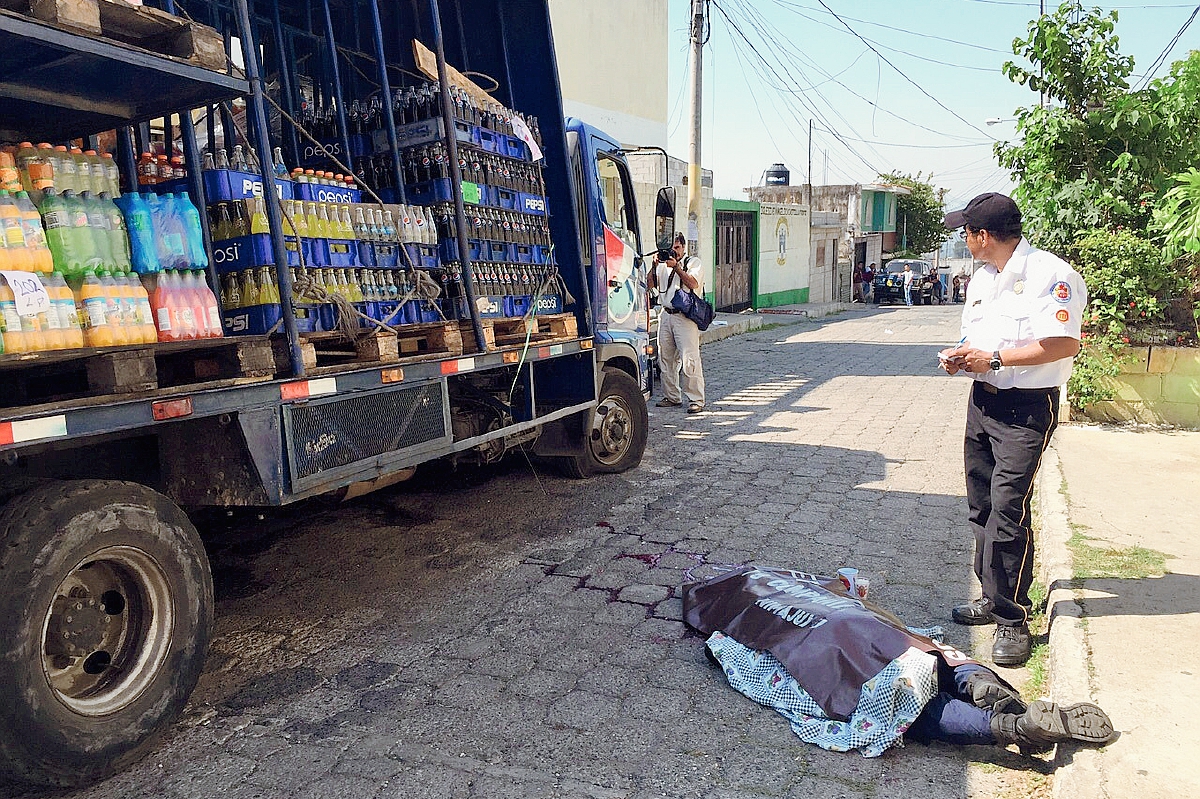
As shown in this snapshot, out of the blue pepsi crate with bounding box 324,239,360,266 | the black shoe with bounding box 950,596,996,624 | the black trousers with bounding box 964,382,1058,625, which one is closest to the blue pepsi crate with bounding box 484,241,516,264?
the blue pepsi crate with bounding box 324,239,360,266

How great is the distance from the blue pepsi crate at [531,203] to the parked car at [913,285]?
3180cm

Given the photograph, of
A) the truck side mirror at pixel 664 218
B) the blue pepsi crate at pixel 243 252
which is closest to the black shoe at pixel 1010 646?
the blue pepsi crate at pixel 243 252

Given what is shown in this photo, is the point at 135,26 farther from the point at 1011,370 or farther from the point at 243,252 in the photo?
the point at 1011,370

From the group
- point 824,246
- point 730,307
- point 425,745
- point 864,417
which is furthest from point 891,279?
point 425,745

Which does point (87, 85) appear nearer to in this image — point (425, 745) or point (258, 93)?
point (258, 93)

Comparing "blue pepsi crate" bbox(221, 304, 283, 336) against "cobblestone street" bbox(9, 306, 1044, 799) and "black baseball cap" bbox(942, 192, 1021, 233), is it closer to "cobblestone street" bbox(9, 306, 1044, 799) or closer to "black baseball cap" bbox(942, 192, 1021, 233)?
"cobblestone street" bbox(9, 306, 1044, 799)

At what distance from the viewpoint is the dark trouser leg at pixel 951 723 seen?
2.96 metres

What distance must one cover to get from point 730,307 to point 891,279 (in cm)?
1329

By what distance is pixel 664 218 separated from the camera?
7410 mm

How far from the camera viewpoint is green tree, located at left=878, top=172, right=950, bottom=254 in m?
48.8

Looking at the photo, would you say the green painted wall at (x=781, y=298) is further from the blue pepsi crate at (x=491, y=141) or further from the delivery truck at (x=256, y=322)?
the blue pepsi crate at (x=491, y=141)

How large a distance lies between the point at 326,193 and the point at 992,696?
137 inches

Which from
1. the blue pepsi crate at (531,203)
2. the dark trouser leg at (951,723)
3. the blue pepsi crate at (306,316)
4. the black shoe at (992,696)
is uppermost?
the blue pepsi crate at (531,203)

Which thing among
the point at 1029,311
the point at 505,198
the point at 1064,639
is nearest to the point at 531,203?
the point at 505,198
